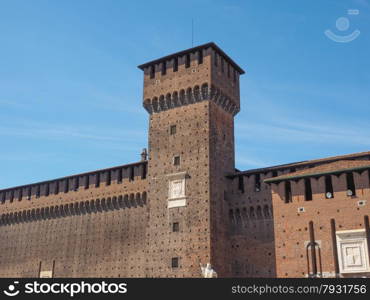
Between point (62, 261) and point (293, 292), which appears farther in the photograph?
point (62, 261)

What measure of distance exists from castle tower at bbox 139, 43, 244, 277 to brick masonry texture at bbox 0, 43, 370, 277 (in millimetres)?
60

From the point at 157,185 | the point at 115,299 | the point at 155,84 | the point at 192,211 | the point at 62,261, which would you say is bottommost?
the point at 115,299

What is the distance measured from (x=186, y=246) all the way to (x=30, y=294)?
14.2 meters

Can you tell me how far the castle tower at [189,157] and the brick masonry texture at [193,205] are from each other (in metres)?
0.06

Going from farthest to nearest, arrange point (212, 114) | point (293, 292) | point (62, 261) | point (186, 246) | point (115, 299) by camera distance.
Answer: point (62, 261)
point (212, 114)
point (186, 246)
point (293, 292)
point (115, 299)

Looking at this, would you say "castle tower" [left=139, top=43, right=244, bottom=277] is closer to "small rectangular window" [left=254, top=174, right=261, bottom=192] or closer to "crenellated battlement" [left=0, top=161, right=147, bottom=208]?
"small rectangular window" [left=254, top=174, right=261, bottom=192]

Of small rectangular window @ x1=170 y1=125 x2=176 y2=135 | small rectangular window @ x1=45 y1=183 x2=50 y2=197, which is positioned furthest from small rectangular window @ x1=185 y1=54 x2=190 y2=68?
small rectangular window @ x1=45 y1=183 x2=50 y2=197

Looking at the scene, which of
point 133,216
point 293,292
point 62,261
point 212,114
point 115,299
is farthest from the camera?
point 62,261

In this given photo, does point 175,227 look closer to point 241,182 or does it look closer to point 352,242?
point 241,182

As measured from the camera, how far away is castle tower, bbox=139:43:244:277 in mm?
26000

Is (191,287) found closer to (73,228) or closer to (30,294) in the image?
(30,294)

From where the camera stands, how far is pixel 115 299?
1238 cm

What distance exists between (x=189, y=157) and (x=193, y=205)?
9.06ft

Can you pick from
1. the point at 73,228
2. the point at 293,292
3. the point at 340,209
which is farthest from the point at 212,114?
the point at 293,292
